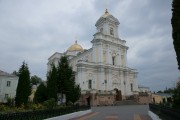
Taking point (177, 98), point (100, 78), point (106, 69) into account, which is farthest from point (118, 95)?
point (177, 98)

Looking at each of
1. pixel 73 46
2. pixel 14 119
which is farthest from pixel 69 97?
pixel 73 46

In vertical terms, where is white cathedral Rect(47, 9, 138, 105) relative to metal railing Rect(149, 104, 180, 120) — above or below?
above

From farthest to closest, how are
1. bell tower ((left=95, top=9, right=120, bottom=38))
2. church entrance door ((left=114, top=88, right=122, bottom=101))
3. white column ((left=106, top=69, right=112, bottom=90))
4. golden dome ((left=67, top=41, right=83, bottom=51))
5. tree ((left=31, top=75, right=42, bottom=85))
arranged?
1. tree ((left=31, top=75, right=42, bottom=85))
2. golden dome ((left=67, top=41, right=83, bottom=51))
3. bell tower ((left=95, top=9, right=120, bottom=38))
4. church entrance door ((left=114, top=88, right=122, bottom=101))
5. white column ((left=106, top=69, right=112, bottom=90))

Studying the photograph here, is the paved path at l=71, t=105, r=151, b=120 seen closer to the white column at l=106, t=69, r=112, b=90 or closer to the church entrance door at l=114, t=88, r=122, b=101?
the white column at l=106, t=69, r=112, b=90

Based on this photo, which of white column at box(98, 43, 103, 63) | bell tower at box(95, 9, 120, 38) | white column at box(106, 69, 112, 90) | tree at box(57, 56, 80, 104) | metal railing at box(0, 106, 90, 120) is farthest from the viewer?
bell tower at box(95, 9, 120, 38)

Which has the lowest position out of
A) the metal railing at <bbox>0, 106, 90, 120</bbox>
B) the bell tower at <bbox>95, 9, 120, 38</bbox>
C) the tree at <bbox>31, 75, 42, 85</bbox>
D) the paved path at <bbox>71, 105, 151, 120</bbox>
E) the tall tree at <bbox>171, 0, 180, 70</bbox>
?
the paved path at <bbox>71, 105, 151, 120</bbox>

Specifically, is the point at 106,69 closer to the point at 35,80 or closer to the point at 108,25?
the point at 108,25

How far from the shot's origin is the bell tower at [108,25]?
211 feet

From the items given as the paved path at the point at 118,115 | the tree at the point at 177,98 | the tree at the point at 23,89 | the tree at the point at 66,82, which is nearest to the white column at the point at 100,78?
the tree at the point at 66,82

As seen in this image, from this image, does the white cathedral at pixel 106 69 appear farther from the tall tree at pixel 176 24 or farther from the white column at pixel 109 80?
the tall tree at pixel 176 24

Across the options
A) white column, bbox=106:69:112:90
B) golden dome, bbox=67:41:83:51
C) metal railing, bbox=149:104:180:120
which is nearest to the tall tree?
metal railing, bbox=149:104:180:120

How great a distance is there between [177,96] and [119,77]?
165ft

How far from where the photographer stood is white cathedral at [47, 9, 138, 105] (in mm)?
55153

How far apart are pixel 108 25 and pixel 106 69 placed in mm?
14524
